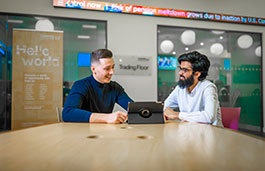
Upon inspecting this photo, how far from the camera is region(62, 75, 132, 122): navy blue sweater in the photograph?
1739mm

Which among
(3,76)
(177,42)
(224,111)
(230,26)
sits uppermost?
(230,26)

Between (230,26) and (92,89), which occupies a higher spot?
(230,26)

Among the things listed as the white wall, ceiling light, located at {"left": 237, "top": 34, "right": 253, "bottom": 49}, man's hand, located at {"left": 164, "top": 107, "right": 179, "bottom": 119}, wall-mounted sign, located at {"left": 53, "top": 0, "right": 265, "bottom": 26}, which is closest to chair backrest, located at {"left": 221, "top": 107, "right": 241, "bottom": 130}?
man's hand, located at {"left": 164, "top": 107, "right": 179, "bottom": 119}

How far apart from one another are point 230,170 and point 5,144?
0.89 metres

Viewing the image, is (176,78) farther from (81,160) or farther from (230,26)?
(81,160)

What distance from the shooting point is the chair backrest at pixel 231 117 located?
226 centimetres

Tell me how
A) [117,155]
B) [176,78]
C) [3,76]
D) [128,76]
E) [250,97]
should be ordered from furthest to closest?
[250,97] → [176,78] → [128,76] → [3,76] → [117,155]

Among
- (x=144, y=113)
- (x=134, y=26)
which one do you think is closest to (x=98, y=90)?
(x=144, y=113)

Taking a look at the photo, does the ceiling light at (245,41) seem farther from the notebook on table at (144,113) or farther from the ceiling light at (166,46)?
the notebook on table at (144,113)

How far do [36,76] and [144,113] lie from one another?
11.0 feet

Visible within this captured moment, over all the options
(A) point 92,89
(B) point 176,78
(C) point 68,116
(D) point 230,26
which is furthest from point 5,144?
(D) point 230,26

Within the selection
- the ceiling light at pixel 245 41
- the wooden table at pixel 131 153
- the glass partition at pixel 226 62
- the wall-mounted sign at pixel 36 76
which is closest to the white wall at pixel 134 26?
the glass partition at pixel 226 62

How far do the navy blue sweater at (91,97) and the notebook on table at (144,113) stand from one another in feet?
1.33

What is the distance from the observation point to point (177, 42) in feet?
16.2
